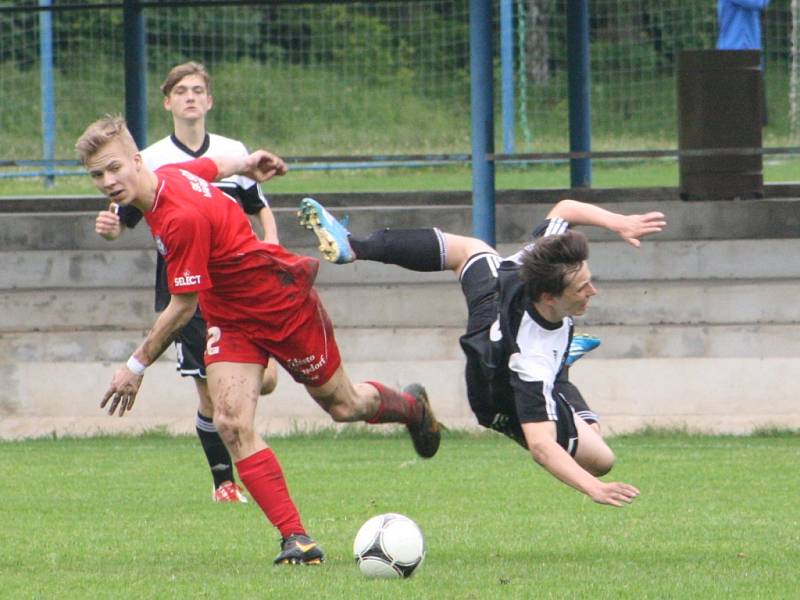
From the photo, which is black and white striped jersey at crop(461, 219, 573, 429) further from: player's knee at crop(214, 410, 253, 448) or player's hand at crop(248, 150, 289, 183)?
player's hand at crop(248, 150, 289, 183)

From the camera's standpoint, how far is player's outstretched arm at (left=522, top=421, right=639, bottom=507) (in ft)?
19.2

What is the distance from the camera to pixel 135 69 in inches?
588

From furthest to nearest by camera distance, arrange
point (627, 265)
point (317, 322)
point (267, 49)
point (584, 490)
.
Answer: point (267, 49)
point (627, 265)
point (317, 322)
point (584, 490)

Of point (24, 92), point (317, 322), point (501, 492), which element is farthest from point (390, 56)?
point (317, 322)

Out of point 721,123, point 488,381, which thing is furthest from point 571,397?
point 721,123

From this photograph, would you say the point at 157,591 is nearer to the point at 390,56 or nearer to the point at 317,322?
the point at 317,322

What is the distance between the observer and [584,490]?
6.02m

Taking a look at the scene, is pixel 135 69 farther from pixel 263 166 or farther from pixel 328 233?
pixel 328 233

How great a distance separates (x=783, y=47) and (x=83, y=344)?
16.1 meters

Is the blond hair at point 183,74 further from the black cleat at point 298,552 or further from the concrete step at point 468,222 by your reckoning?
the concrete step at point 468,222

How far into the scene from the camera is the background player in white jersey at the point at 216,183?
29.3 feet

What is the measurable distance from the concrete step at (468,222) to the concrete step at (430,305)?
0.78 m

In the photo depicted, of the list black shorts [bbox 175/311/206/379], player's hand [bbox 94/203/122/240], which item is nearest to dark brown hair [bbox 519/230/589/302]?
player's hand [bbox 94/203/122/240]

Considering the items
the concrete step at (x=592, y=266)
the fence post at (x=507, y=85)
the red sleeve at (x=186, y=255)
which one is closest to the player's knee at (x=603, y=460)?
the red sleeve at (x=186, y=255)
